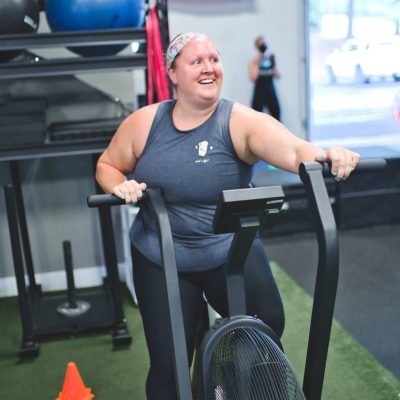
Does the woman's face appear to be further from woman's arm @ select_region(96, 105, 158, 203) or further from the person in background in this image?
the person in background

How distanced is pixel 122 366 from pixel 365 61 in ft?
12.1

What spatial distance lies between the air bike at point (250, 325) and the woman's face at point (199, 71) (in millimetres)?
401

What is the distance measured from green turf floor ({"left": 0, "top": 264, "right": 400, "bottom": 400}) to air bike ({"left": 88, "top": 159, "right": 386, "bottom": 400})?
1.09m

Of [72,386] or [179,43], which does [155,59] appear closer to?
[179,43]

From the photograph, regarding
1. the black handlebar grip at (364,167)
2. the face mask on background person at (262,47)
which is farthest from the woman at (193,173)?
the face mask on background person at (262,47)

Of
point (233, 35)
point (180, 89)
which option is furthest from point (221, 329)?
point (233, 35)

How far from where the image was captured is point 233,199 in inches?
52.4

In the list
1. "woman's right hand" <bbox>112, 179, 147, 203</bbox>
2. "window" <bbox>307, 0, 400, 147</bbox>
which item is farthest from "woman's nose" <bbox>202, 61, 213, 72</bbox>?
"window" <bbox>307, 0, 400, 147</bbox>

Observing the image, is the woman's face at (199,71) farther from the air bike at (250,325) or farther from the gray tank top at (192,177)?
the air bike at (250,325)

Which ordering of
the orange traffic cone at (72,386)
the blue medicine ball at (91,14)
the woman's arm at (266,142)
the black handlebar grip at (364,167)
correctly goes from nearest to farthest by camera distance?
the black handlebar grip at (364,167), the woman's arm at (266,142), the orange traffic cone at (72,386), the blue medicine ball at (91,14)

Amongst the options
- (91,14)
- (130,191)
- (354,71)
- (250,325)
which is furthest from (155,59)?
(354,71)

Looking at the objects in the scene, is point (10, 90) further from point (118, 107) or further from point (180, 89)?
point (180, 89)

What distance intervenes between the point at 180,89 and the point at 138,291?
656mm

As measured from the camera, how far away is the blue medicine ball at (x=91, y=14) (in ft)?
8.22
